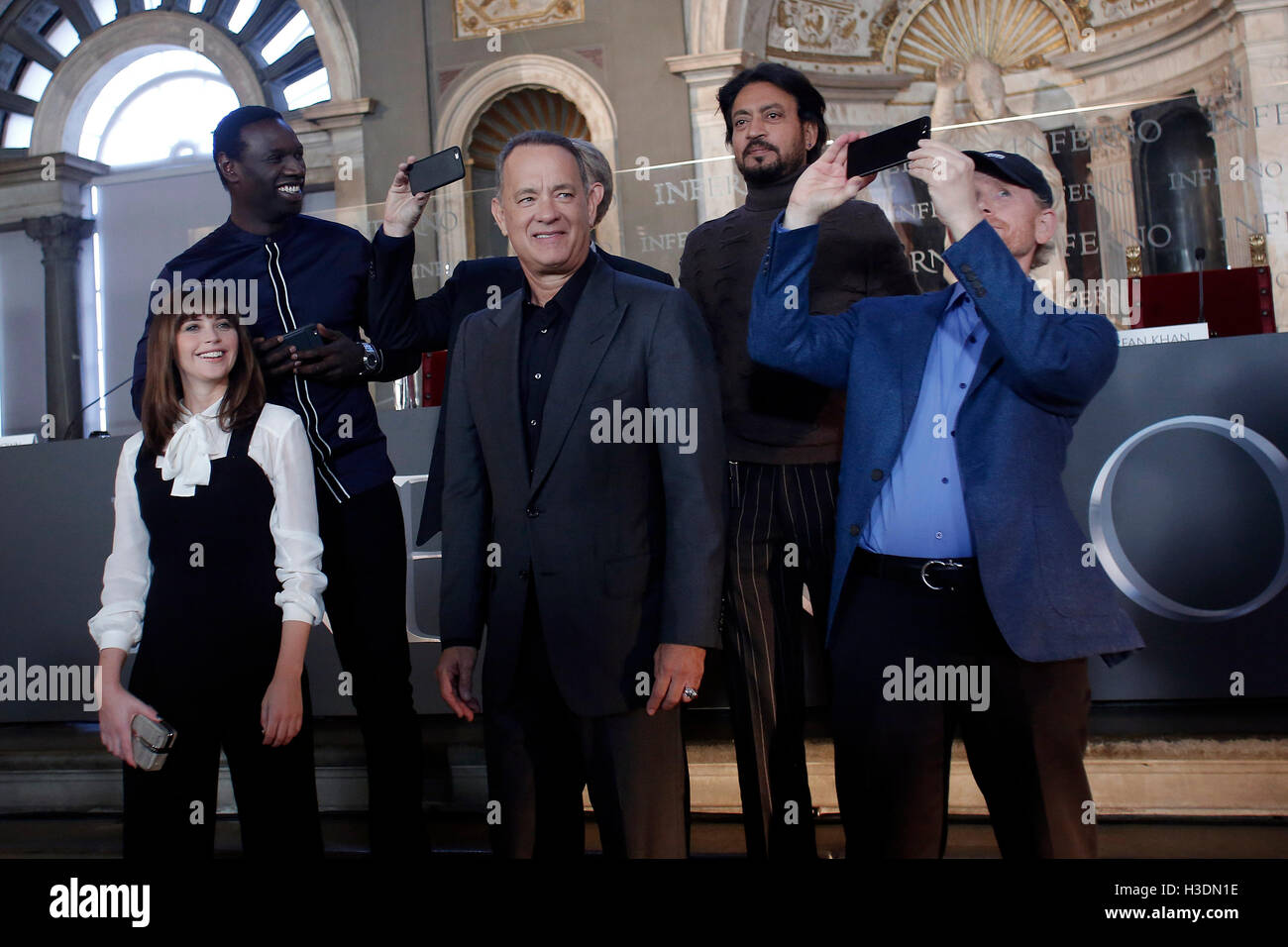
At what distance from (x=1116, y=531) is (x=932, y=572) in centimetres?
156

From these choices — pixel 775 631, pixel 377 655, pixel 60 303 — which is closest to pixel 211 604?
pixel 377 655

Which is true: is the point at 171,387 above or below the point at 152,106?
below

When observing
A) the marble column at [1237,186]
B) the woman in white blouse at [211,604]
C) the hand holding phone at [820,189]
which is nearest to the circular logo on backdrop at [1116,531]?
the marble column at [1237,186]

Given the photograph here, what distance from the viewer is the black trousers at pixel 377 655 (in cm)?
238

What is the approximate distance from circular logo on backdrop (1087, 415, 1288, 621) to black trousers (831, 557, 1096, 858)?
1453 millimetres

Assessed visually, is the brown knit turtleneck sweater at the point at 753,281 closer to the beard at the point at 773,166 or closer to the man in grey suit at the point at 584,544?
the beard at the point at 773,166

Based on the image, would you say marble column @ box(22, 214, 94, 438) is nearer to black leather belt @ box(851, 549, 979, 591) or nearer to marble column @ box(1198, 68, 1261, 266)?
marble column @ box(1198, 68, 1261, 266)

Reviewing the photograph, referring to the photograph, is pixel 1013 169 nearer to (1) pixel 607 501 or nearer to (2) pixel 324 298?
(1) pixel 607 501

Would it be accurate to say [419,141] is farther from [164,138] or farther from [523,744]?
[523,744]

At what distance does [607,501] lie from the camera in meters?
2.07

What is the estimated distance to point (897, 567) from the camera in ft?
6.40

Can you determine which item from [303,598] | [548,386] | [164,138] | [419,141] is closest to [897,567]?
[548,386]

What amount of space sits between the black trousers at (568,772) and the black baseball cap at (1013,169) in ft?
3.68
